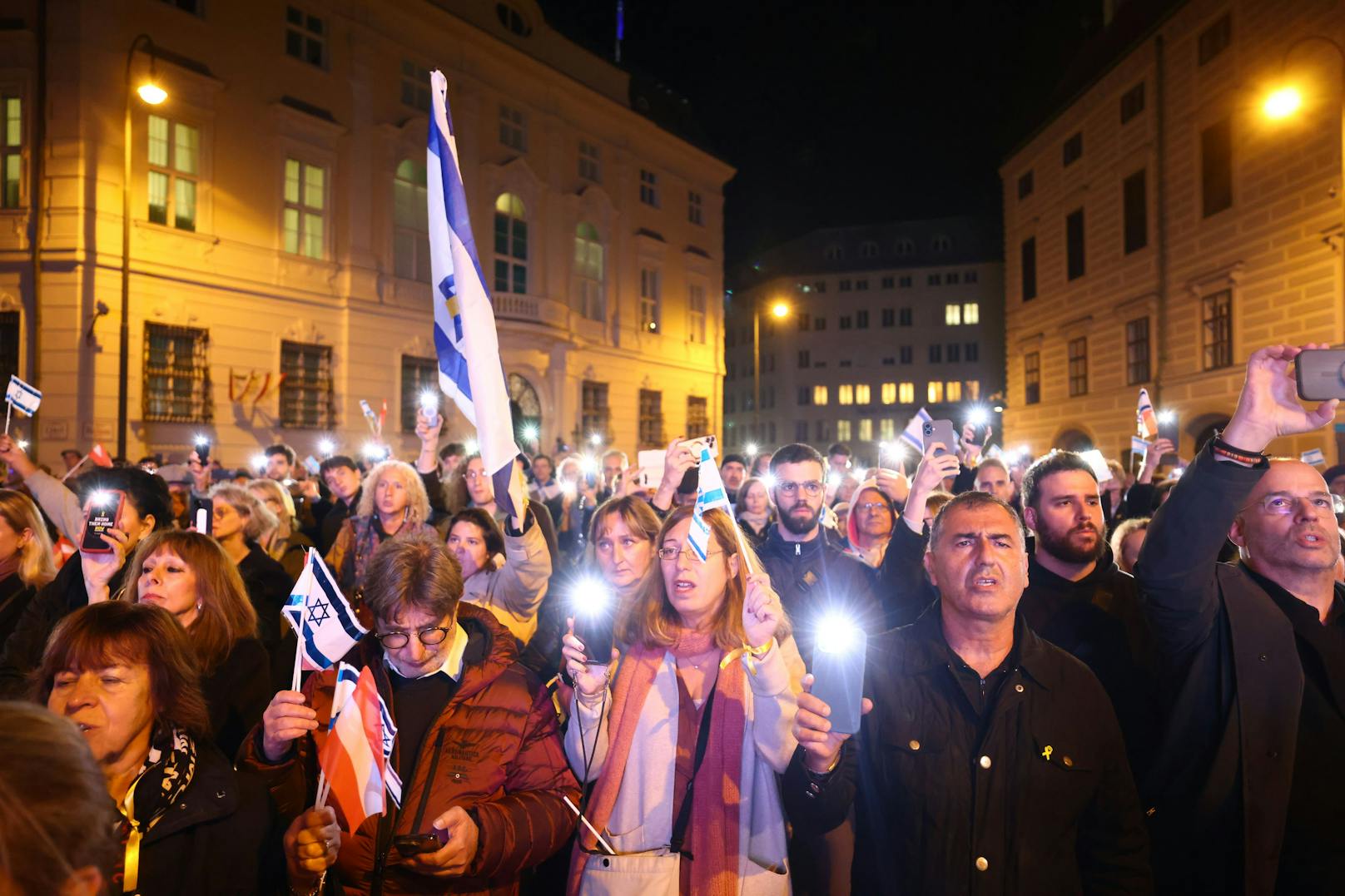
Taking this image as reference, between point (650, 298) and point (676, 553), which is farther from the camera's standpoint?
point (650, 298)

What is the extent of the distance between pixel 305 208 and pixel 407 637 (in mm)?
19450

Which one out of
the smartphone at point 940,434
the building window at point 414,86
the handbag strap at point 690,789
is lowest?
the handbag strap at point 690,789

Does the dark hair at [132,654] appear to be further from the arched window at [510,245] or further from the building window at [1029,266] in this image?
the building window at [1029,266]

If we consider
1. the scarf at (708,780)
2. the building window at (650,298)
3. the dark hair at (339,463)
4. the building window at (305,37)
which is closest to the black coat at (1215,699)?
the scarf at (708,780)

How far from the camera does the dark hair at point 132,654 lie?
2.37 meters

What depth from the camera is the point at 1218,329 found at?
17609 millimetres

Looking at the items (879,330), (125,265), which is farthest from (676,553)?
(879,330)

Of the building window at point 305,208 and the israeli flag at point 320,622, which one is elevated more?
the building window at point 305,208

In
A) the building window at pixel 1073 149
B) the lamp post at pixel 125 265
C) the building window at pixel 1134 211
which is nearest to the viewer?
the lamp post at pixel 125 265

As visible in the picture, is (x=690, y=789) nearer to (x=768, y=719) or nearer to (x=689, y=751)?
(x=689, y=751)

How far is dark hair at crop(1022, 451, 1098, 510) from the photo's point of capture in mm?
3943

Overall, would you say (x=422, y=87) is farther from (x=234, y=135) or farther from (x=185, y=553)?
(x=185, y=553)

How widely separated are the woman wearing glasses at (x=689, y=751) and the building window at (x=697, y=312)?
29.1 meters

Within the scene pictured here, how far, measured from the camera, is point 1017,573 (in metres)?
2.70
